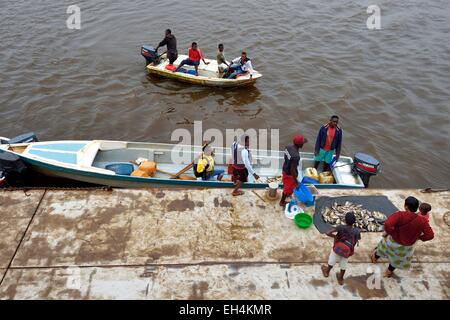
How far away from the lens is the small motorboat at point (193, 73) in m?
14.5

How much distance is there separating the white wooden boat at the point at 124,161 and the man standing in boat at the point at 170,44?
18.4 ft

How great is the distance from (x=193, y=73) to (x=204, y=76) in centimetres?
45

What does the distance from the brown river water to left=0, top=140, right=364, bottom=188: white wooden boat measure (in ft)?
7.88

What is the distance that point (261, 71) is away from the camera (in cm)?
1659

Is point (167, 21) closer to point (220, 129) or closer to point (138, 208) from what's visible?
point (220, 129)

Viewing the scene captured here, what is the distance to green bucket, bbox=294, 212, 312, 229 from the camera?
7387mm

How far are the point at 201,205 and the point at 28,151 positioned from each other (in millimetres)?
5194

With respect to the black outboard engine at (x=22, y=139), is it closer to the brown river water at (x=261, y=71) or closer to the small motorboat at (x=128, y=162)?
the small motorboat at (x=128, y=162)

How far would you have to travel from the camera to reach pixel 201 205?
26.0ft

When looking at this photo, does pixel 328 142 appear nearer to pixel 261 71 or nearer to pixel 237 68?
pixel 237 68

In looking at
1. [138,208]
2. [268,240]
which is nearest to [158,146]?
[138,208]

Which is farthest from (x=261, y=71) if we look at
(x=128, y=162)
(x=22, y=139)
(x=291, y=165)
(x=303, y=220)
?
(x=303, y=220)

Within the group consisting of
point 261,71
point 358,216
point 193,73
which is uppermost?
point 193,73

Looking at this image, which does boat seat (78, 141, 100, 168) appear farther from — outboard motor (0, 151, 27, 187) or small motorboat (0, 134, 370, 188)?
outboard motor (0, 151, 27, 187)
